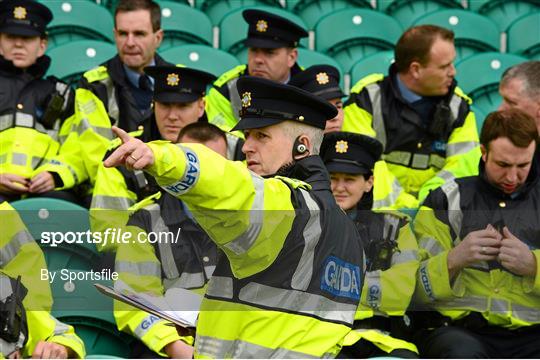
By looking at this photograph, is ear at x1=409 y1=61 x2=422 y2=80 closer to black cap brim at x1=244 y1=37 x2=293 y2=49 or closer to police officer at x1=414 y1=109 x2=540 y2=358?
black cap brim at x1=244 y1=37 x2=293 y2=49

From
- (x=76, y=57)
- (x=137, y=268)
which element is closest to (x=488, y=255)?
(x=137, y=268)

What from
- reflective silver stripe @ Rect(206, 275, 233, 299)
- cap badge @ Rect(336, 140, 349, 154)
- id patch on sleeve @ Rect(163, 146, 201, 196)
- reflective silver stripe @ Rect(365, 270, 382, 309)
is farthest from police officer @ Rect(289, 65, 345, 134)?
id patch on sleeve @ Rect(163, 146, 201, 196)

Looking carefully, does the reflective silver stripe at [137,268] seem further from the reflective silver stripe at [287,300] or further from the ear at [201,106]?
the reflective silver stripe at [287,300]

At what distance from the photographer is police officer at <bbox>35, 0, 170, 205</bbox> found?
5.74m

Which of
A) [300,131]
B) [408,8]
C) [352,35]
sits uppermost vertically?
[408,8]

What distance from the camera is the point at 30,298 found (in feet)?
14.6

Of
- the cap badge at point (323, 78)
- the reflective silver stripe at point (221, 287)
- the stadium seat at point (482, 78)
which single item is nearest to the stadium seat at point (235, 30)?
the stadium seat at point (482, 78)

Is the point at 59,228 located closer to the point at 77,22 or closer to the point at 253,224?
the point at 253,224

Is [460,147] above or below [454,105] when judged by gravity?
below

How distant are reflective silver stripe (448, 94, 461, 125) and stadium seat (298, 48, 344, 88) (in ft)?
2.95

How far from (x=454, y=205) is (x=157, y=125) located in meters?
1.41

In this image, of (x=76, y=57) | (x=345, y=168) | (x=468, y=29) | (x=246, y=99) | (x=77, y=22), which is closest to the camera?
(x=246, y=99)

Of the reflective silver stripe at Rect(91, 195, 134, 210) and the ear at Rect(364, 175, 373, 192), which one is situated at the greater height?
the ear at Rect(364, 175, 373, 192)

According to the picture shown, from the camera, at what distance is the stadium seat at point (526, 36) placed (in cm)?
734
